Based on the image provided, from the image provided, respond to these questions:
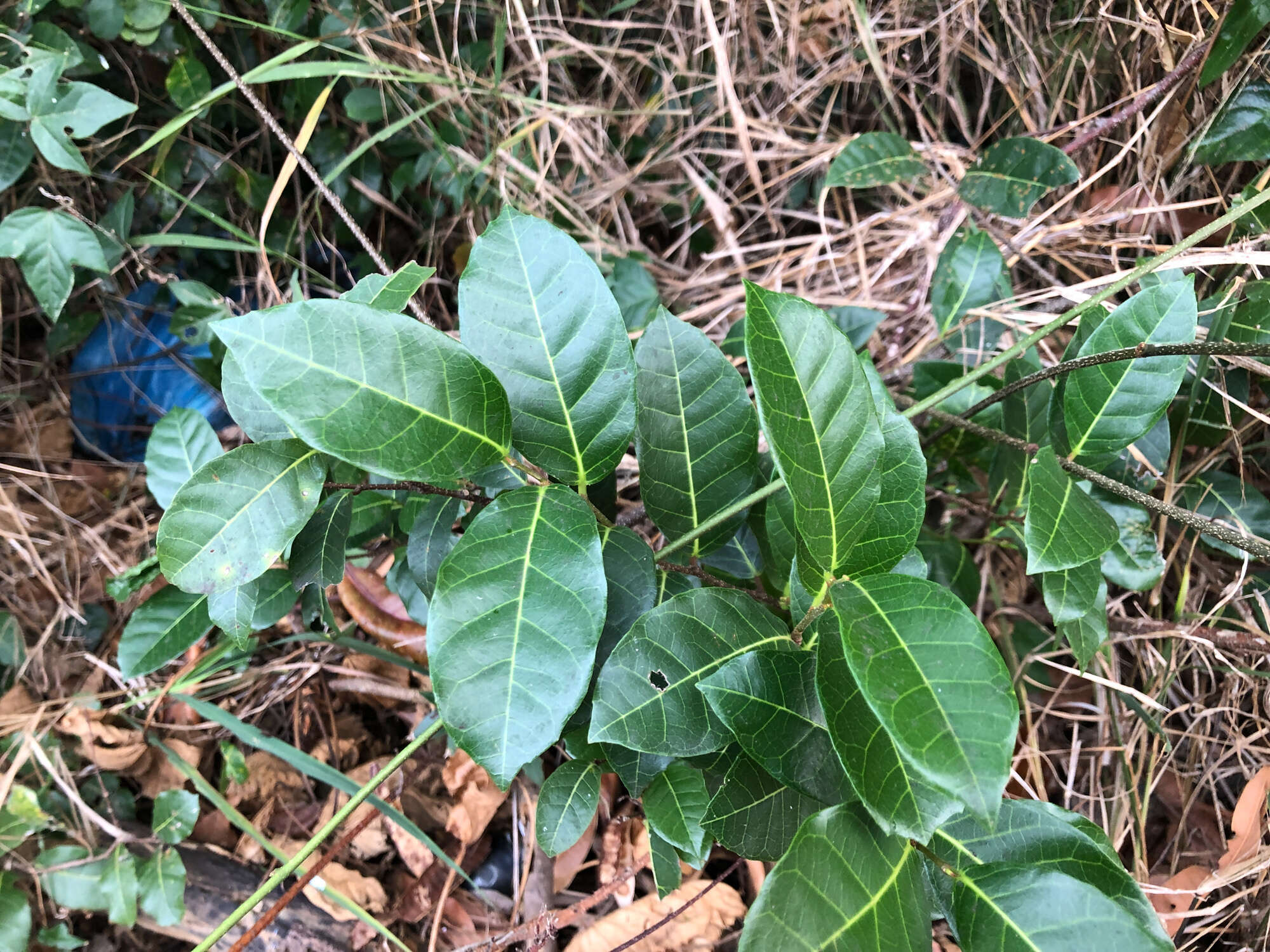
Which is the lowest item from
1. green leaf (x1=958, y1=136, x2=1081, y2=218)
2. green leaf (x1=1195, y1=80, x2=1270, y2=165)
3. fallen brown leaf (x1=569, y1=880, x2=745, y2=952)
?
fallen brown leaf (x1=569, y1=880, x2=745, y2=952)

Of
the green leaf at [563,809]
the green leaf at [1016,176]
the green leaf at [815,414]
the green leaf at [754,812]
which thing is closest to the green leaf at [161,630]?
the green leaf at [563,809]

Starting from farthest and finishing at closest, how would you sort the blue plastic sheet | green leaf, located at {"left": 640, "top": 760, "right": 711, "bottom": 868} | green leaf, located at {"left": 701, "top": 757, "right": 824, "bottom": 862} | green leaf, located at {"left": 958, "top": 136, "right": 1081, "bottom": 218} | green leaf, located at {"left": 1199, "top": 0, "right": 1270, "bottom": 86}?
the blue plastic sheet, green leaf, located at {"left": 958, "top": 136, "right": 1081, "bottom": 218}, green leaf, located at {"left": 1199, "top": 0, "right": 1270, "bottom": 86}, green leaf, located at {"left": 640, "top": 760, "right": 711, "bottom": 868}, green leaf, located at {"left": 701, "top": 757, "right": 824, "bottom": 862}

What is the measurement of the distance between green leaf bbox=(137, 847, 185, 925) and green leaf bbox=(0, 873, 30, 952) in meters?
0.20

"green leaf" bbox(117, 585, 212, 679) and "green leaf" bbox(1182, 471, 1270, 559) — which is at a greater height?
"green leaf" bbox(1182, 471, 1270, 559)

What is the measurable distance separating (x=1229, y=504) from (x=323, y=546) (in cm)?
127

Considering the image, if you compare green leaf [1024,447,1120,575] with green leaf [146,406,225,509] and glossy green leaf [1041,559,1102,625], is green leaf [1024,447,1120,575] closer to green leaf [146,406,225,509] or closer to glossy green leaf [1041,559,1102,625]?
glossy green leaf [1041,559,1102,625]

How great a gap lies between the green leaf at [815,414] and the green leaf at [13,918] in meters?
1.56

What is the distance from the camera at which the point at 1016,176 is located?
1308 mm

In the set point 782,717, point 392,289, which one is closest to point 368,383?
point 392,289

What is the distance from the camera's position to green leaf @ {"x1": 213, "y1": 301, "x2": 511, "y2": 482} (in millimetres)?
609

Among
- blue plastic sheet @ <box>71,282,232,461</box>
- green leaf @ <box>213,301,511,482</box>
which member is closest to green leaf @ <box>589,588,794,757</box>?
green leaf @ <box>213,301,511,482</box>

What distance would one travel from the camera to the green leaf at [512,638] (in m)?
0.62

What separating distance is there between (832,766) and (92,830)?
59.1 inches

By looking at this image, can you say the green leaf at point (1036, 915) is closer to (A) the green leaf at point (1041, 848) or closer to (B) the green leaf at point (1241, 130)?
(A) the green leaf at point (1041, 848)
